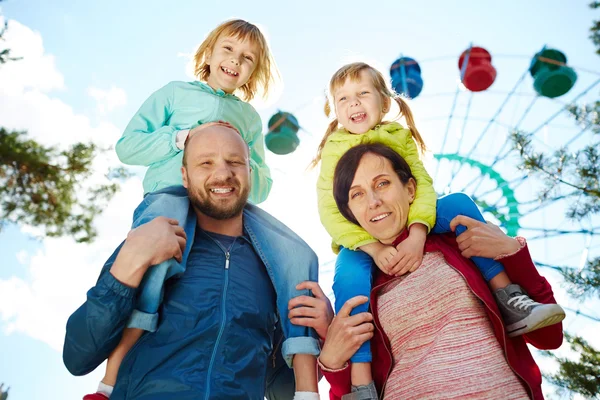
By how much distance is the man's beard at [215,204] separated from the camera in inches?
99.0

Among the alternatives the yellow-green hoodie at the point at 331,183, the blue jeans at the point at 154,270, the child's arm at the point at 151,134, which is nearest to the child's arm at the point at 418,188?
the yellow-green hoodie at the point at 331,183

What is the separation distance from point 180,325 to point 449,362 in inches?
43.7

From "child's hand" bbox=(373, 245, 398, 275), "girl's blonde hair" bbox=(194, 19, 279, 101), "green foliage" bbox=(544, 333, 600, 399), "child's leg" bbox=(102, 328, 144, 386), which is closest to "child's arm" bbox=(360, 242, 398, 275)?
"child's hand" bbox=(373, 245, 398, 275)

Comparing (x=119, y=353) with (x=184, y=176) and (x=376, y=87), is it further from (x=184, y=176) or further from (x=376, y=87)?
(x=376, y=87)

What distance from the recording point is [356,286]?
249cm

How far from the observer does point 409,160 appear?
3.06 m

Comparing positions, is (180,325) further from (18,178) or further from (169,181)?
(18,178)

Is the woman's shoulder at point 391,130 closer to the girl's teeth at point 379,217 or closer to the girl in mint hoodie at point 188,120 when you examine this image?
the girl's teeth at point 379,217

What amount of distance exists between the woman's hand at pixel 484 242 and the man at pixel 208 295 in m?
0.75

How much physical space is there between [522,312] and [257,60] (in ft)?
7.95

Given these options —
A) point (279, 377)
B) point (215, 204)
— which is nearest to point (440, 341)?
point (279, 377)

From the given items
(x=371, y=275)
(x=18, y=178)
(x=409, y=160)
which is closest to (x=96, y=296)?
(x=371, y=275)

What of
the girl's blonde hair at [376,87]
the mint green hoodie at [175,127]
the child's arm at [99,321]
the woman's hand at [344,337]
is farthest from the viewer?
the girl's blonde hair at [376,87]

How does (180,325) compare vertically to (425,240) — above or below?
below
